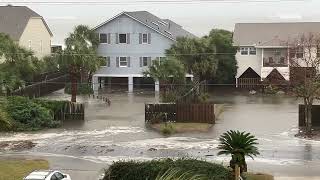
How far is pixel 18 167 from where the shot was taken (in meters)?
25.8

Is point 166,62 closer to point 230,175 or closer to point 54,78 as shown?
point 54,78

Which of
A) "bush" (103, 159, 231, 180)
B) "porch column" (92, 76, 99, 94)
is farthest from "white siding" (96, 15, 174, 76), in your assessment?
"bush" (103, 159, 231, 180)

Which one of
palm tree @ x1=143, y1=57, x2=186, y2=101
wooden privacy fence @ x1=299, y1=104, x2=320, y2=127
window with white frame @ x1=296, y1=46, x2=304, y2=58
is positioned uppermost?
window with white frame @ x1=296, y1=46, x2=304, y2=58

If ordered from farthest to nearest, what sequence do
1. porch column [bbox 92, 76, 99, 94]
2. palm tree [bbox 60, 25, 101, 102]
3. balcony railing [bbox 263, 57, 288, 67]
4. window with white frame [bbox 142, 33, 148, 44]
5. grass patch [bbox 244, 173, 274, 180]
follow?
balcony railing [bbox 263, 57, 288, 67] → window with white frame [bbox 142, 33, 148, 44] → porch column [bbox 92, 76, 99, 94] → palm tree [bbox 60, 25, 101, 102] → grass patch [bbox 244, 173, 274, 180]

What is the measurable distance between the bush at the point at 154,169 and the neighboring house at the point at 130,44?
1554 inches

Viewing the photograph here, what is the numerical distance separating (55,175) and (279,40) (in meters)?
43.2

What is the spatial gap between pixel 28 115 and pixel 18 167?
1183 centimetres

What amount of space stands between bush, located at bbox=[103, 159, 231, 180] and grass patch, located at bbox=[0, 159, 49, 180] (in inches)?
247

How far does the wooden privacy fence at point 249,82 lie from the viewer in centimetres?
5969

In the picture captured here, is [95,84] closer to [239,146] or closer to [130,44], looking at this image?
[130,44]

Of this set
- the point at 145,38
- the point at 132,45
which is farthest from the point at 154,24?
the point at 132,45

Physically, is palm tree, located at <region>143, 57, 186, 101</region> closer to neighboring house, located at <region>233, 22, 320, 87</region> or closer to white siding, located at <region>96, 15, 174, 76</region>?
white siding, located at <region>96, 15, 174, 76</region>

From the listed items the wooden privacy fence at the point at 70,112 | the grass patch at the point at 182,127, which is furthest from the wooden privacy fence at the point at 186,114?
the wooden privacy fence at the point at 70,112

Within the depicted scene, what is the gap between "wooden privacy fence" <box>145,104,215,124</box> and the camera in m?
38.1
